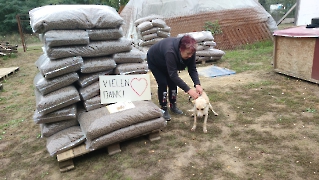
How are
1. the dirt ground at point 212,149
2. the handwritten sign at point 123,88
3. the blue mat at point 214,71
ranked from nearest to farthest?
the dirt ground at point 212,149, the handwritten sign at point 123,88, the blue mat at point 214,71

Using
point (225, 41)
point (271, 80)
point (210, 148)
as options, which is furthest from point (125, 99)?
point (225, 41)

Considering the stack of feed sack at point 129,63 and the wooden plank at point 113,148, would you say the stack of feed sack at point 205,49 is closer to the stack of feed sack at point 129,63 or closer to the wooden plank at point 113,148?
the stack of feed sack at point 129,63

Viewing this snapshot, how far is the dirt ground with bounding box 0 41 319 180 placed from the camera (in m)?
2.82

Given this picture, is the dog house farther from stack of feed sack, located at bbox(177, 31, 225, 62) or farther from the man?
the man

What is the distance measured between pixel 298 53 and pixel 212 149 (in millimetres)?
3855

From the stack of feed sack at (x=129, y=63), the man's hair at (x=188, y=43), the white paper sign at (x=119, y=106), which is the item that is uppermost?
the man's hair at (x=188, y=43)

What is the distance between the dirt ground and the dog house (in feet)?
2.08

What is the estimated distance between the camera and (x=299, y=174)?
2.63m

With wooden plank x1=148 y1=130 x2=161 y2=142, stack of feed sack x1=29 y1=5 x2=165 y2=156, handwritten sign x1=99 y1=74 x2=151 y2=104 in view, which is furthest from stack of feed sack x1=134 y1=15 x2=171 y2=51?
wooden plank x1=148 y1=130 x2=161 y2=142

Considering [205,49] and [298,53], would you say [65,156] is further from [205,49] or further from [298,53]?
[205,49]

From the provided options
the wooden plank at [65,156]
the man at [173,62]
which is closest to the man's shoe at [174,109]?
the man at [173,62]

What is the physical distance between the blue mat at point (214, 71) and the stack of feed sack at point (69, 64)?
3.90 meters

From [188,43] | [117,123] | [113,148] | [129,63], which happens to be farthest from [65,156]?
[188,43]

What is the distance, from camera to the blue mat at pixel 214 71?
22.5 ft
